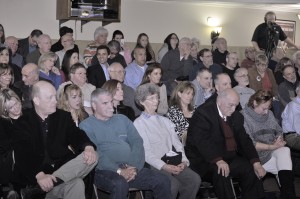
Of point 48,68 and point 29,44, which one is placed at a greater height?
point 29,44

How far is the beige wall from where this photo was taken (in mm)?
9578

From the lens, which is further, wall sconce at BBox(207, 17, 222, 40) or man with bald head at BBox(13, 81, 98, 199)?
wall sconce at BBox(207, 17, 222, 40)

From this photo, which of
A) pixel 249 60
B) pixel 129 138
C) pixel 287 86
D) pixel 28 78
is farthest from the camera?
pixel 249 60

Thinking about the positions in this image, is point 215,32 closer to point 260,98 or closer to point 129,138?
point 260,98

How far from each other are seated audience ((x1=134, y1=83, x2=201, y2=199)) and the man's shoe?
113cm

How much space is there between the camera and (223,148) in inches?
202

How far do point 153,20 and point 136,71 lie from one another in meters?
4.14

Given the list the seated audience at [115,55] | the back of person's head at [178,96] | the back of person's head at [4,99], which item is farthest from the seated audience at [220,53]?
the back of person's head at [4,99]

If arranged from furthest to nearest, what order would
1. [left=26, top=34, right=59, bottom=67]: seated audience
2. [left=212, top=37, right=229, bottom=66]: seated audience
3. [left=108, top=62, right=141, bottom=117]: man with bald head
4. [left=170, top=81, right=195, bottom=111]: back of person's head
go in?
[left=212, top=37, right=229, bottom=66]: seated audience → [left=26, top=34, right=59, bottom=67]: seated audience → [left=108, top=62, right=141, bottom=117]: man with bald head → [left=170, top=81, right=195, bottom=111]: back of person's head

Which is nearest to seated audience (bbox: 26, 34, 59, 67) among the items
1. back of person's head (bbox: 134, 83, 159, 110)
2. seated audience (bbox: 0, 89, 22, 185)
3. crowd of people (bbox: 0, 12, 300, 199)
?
crowd of people (bbox: 0, 12, 300, 199)

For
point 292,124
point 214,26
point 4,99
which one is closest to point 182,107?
point 292,124

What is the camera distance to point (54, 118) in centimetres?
440

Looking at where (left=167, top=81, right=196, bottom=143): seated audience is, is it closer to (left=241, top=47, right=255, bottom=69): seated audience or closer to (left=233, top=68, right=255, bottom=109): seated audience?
(left=233, top=68, right=255, bottom=109): seated audience

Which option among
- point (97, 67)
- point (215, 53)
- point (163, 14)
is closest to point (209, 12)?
point (163, 14)
